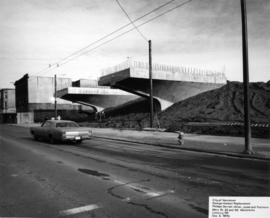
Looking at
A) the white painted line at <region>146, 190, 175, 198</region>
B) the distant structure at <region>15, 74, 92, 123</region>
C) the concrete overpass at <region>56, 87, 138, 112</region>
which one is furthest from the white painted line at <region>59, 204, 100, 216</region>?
the distant structure at <region>15, 74, 92, 123</region>

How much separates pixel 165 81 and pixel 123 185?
104ft

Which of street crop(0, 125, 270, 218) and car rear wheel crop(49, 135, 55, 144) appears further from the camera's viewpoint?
car rear wheel crop(49, 135, 55, 144)

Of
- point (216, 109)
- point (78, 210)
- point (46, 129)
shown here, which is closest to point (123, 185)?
point (78, 210)

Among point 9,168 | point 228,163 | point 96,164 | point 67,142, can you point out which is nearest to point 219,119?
point 67,142

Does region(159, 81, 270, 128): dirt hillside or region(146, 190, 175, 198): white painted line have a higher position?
region(159, 81, 270, 128): dirt hillside

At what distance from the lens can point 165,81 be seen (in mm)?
37125

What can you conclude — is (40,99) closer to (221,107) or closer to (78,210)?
(221,107)

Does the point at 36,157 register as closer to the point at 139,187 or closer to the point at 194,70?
the point at 139,187

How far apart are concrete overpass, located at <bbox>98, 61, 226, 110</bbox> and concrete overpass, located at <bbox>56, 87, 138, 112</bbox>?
21037 mm

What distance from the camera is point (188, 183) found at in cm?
653

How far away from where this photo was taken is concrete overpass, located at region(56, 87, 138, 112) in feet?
194

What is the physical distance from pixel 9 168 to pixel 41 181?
237cm

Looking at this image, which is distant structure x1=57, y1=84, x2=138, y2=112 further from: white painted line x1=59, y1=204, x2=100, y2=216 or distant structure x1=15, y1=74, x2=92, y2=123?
white painted line x1=59, y1=204, x2=100, y2=216

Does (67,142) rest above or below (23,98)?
below
